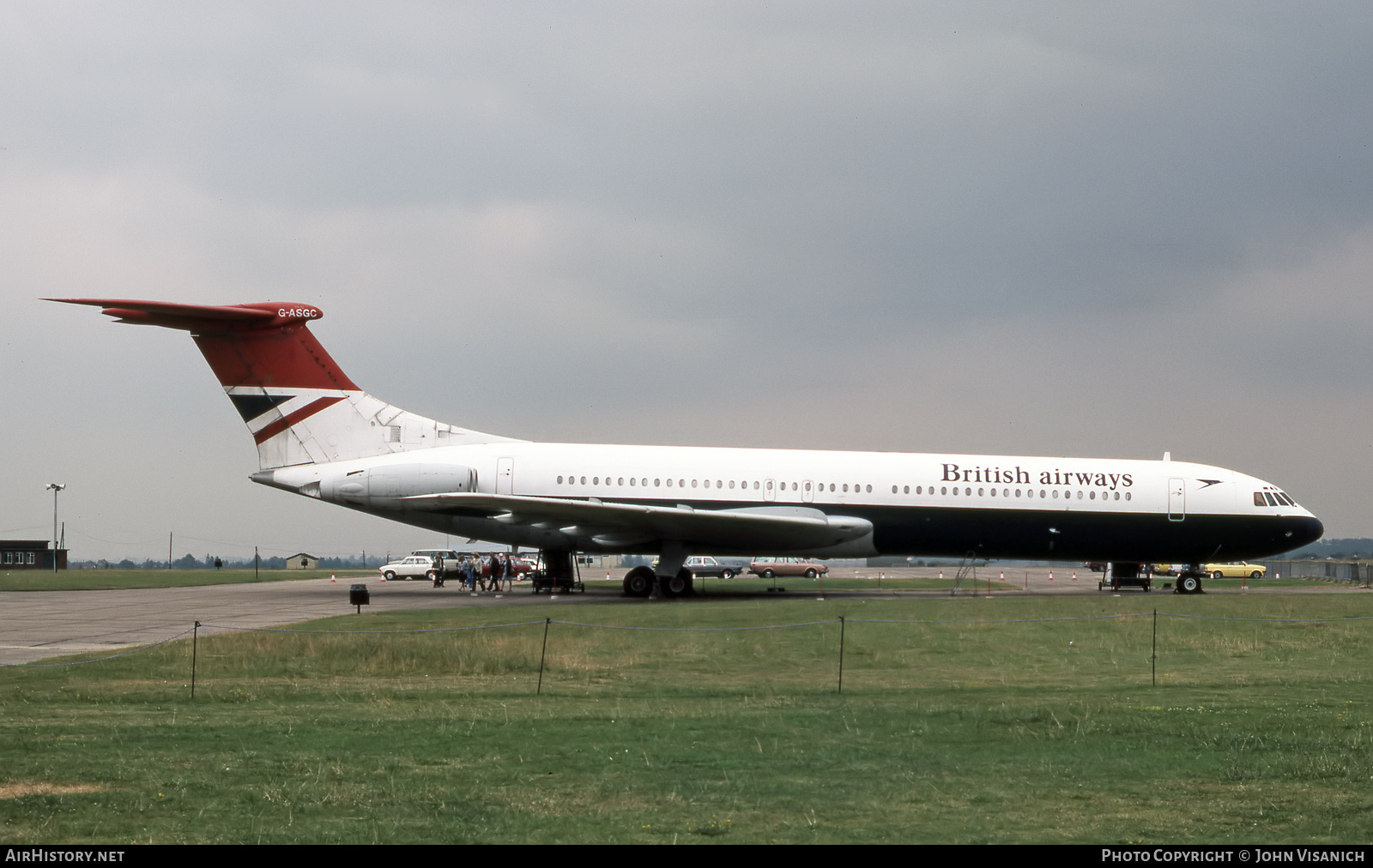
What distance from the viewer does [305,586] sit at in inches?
1887

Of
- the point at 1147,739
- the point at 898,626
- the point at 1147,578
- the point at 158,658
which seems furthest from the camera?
the point at 1147,578

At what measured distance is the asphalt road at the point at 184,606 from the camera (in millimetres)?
23109

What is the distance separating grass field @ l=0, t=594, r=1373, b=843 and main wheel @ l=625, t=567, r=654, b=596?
41.4 ft

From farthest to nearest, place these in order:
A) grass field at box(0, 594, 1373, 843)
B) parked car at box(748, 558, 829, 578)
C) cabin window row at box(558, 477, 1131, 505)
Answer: parked car at box(748, 558, 829, 578)
cabin window row at box(558, 477, 1131, 505)
grass field at box(0, 594, 1373, 843)

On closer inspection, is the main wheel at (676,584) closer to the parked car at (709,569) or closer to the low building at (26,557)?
the parked car at (709,569)

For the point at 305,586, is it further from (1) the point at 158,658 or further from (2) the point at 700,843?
(2) the point at 700,843

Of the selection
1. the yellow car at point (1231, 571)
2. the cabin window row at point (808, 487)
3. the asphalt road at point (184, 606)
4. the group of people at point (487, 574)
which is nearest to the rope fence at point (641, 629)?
the asphalt road at point (184, 606)

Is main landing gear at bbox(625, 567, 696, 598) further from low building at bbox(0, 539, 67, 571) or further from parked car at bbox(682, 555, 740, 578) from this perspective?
low building at bbox(0, 539, 67, 571)

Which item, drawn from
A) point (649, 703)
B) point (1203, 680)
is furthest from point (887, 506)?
point (649, 703)

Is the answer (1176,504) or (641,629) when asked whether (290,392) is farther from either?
(1176,504)

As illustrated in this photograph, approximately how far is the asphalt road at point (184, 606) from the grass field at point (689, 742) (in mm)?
3388

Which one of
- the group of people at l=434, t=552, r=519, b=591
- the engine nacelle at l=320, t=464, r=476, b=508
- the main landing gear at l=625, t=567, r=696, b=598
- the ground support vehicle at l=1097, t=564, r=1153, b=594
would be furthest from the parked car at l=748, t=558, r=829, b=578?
the engine nacelle at l=320, t=464, r=476, b=508

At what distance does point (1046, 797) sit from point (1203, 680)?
906 centimetres

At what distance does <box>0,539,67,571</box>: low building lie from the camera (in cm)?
9619
